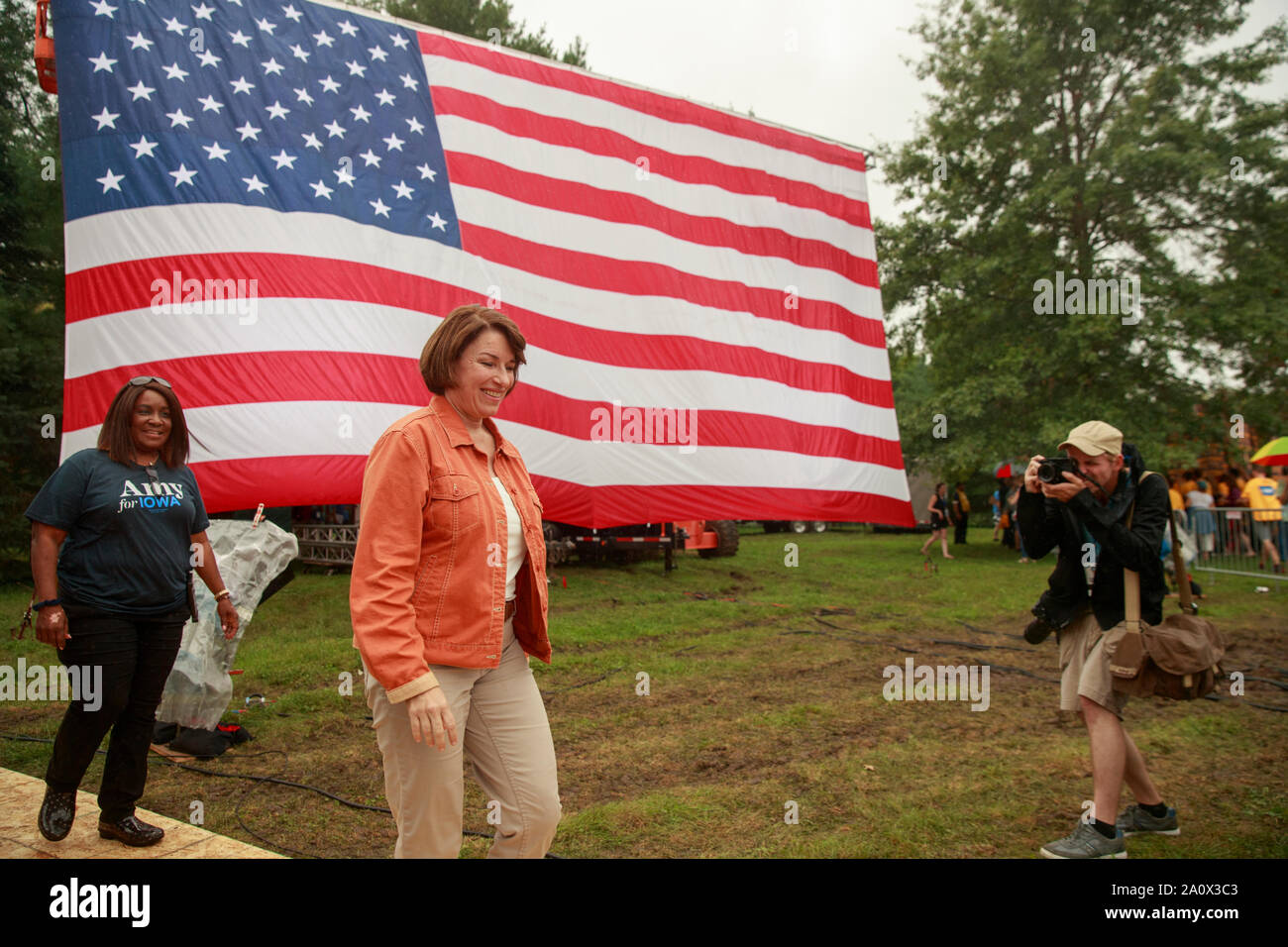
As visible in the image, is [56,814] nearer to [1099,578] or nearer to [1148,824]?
[1099,578]

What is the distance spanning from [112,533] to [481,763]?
2.03 meters

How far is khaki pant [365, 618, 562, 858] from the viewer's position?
7.28ft

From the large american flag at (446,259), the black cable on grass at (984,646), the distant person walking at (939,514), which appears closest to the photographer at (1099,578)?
the large american flag at (446,259)

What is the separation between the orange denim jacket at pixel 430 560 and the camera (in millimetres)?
2141

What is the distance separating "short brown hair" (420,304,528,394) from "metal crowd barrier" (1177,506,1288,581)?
13.3 metres

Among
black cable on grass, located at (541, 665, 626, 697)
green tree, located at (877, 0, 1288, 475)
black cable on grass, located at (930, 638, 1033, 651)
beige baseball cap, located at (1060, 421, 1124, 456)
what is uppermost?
green tree, located at (877, 0, 1288, 475)

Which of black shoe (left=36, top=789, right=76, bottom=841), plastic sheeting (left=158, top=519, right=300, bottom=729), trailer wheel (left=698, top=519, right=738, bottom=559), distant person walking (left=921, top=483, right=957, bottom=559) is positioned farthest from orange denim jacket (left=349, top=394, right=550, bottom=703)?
distant person walking (left=921, top=483, right=957, bottom=559)

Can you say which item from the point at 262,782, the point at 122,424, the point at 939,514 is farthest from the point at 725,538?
the point at 122,424

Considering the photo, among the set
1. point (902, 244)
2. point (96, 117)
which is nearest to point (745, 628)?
point (96, 117)

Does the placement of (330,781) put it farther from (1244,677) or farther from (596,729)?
(1244,677)

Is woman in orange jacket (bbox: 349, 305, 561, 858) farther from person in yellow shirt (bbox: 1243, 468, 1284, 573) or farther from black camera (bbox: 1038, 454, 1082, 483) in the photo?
person in yellow shirt (bbox: 1243, 468, 1284, 573)

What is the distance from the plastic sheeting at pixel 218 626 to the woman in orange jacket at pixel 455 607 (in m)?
2.98

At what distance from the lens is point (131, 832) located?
3.37 metres

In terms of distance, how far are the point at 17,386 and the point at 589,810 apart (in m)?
13.0
